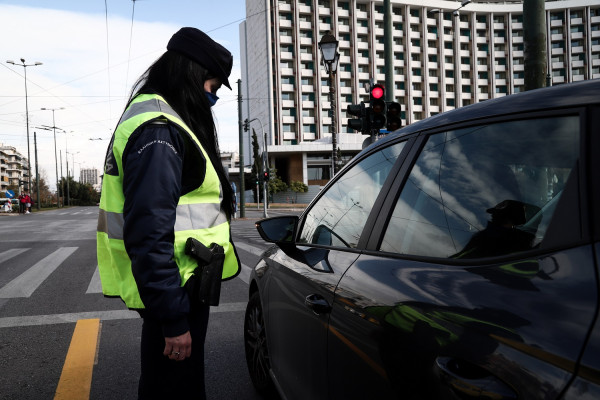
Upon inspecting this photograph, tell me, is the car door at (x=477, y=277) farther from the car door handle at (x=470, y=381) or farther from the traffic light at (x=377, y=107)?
the traffic light at (x=377, y=107)

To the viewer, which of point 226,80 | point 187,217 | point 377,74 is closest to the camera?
point 187,217

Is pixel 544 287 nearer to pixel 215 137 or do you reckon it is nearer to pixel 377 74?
pixel 215 137

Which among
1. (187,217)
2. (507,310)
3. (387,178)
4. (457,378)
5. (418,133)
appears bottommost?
(457,378)

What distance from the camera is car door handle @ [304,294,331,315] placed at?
1.65 metres

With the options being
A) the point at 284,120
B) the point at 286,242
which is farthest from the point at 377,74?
the point at 286,242

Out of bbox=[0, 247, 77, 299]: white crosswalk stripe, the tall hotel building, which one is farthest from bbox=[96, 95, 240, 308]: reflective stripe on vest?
the tall hotel building

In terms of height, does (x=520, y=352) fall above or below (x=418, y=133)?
below

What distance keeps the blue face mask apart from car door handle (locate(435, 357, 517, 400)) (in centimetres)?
138

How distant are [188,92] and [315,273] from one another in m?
0.88

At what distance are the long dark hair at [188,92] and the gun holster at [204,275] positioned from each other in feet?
0.79

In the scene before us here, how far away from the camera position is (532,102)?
1.15 m

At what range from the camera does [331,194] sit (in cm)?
222

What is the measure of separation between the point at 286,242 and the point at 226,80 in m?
0.88

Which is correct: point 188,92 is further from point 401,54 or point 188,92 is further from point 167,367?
point 401,54
